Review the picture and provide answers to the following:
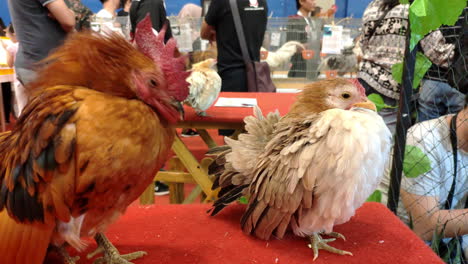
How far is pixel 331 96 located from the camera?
84cm

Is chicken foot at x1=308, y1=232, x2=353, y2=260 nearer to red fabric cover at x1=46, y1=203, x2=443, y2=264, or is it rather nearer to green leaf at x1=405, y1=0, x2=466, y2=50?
red fabric cover at x1=46, y1=203, x2=443, y2=264

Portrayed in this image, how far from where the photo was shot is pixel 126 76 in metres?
0.60

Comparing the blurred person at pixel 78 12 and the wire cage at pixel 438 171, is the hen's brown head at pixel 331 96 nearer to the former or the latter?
the wire cage at pixel 438 171

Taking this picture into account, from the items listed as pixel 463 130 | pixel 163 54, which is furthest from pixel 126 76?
pixel 463 130

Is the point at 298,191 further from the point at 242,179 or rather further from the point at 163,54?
the point at 163,54

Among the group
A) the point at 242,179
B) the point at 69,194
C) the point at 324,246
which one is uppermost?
the point at 69,194

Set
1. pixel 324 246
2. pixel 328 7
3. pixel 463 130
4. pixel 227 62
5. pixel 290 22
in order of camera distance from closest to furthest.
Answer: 1. pixel 324 246
2. pixel 463 130
3. pixel 227 62
4. pixel 290 22
5. pixel 328 7

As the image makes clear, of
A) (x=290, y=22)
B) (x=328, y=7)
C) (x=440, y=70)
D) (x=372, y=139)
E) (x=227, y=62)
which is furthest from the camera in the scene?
(x=328, y=7)

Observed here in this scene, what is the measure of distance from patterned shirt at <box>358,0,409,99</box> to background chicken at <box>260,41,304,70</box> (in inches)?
48.6

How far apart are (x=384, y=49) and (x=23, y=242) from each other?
1.60 m

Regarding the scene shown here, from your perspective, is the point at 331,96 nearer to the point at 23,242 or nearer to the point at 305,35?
the point at 23,242

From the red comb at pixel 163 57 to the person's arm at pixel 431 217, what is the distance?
0.95 meters

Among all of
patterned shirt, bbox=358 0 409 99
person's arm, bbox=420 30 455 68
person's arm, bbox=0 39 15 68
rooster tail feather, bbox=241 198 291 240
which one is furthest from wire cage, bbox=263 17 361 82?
rooster tail feather, bbox=241 198 291 240

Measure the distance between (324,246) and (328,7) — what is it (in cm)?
405
